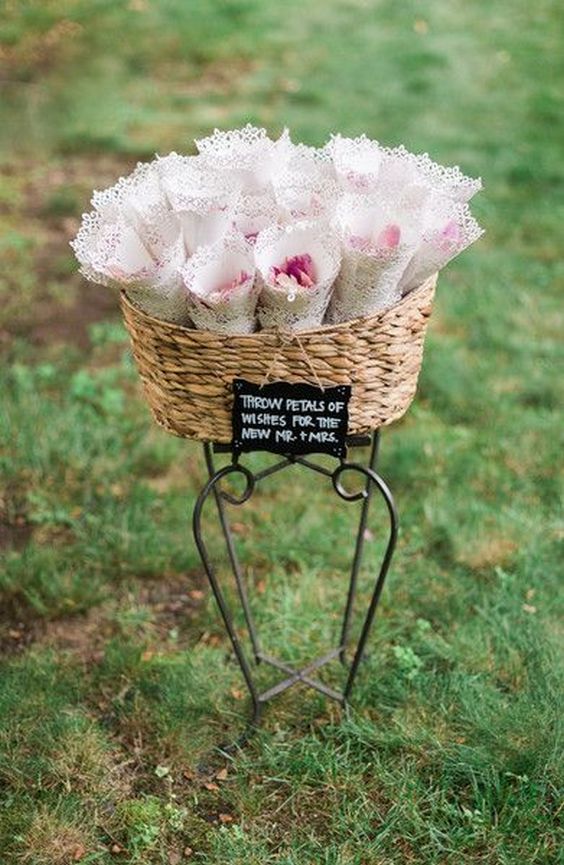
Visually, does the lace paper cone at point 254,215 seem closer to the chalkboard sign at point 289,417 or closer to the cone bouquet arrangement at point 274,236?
the cone bouquet arrangement at point 274,236

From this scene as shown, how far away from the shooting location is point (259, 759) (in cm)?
236

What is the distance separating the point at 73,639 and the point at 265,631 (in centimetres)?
51

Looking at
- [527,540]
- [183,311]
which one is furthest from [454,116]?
[183,311]

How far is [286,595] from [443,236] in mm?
1270

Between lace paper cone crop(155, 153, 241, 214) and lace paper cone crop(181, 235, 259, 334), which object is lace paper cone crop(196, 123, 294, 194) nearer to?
lace paper cone crop(155, 153, 241, 214)

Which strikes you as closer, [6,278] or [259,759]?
[259,759]

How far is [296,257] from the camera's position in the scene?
183 centimetres

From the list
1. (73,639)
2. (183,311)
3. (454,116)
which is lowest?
(73,639)

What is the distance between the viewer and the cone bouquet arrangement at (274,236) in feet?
5.92

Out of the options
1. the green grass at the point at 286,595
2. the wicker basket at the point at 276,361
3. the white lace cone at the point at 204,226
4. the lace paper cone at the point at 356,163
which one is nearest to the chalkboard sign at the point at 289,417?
the wicker basket at the point at 276,361

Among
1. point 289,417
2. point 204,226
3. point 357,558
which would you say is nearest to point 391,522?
point 357,558

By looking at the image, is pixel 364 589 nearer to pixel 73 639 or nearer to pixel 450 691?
pixel 450 691

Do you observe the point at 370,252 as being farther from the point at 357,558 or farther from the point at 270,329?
the point at 357,558

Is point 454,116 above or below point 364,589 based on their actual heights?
above
